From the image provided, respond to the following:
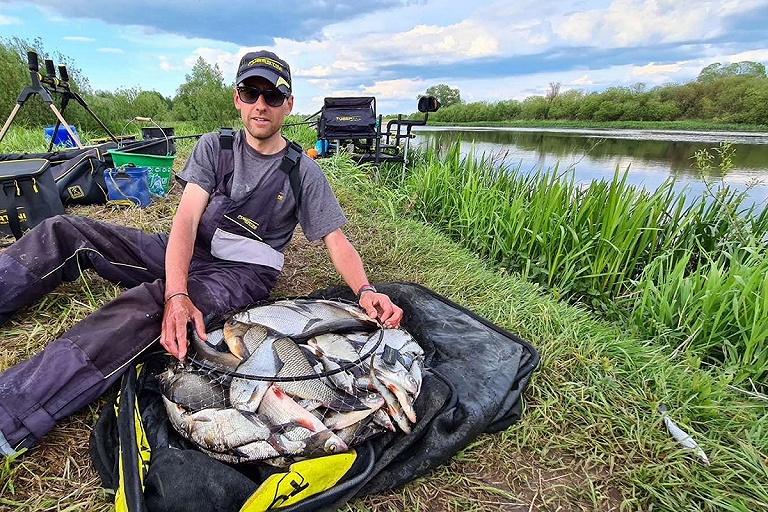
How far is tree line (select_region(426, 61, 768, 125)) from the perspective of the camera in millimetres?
24234

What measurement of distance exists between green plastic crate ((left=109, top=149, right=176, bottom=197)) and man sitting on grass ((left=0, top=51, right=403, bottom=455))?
209 centimetres

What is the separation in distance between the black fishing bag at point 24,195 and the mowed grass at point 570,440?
0.97m

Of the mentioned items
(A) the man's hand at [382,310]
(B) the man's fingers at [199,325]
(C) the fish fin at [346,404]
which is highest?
(B) the man's fingers at [199,325]

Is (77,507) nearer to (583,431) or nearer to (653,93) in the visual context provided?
(583,431)

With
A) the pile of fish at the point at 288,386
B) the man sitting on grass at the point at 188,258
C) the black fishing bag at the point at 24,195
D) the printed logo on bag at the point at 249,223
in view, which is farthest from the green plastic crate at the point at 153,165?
the pile of fish at the point at 288,386

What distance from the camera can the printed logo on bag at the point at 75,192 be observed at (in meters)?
3.61

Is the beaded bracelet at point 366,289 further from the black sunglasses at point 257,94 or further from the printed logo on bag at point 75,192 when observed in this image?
the printed logo on bag at point 75,192

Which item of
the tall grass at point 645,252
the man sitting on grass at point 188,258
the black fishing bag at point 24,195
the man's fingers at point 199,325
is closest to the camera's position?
the man sitting on grass at point 188,258

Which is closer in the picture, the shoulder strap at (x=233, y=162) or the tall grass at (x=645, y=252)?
the shoulder strap at (x=233, y=162)

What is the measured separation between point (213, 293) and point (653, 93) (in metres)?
38.4

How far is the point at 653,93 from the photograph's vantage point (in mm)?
30578

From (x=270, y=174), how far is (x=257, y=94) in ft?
1.32

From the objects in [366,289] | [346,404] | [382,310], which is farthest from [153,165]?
A: [346,404]

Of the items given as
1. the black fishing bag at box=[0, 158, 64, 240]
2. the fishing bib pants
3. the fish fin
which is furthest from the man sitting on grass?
the black fishing bag at box=[0, 158, 64, 240]
